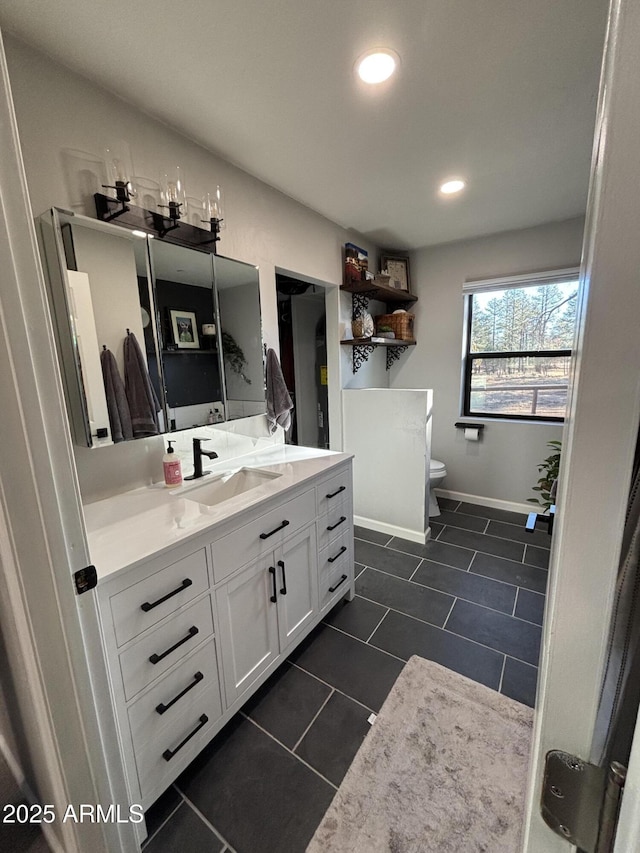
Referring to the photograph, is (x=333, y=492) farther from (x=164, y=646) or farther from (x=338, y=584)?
(x=164, y=646)

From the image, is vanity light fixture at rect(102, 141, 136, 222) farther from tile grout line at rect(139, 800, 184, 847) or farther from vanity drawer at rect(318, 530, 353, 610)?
tile grout line at rect(139, 800, 184, 847)

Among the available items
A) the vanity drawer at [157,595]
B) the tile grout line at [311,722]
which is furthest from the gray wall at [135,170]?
the tile grout line at [311,722]

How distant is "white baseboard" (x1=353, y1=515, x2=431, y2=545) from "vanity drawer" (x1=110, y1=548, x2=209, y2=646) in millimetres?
1942

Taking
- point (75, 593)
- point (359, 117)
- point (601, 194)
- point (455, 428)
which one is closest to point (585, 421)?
point (601, 194)

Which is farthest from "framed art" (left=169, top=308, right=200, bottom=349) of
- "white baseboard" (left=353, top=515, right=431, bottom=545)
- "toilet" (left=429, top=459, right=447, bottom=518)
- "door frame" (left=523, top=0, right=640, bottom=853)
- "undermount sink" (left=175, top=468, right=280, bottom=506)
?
"toilet" (left=429, top=459, right=447, bottom=518)

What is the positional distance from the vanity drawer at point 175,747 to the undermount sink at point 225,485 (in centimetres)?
75

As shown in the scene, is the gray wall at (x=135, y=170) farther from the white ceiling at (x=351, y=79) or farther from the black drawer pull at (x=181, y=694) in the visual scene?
the black drawer pull at (x=181, y=694)

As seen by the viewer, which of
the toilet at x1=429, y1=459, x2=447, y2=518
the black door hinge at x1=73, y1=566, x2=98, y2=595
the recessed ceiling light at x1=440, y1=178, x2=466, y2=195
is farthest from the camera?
the toilet at x1=429, y1=459, x2=447, y2=518

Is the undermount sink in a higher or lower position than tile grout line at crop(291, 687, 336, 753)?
higher

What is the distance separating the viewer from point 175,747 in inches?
45.6

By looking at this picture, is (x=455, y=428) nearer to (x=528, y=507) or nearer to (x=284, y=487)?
(x=528, y=507)

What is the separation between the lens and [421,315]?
3.45m

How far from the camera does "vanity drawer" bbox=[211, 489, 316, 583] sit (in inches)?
49.9

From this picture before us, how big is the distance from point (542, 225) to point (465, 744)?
11.3ft
